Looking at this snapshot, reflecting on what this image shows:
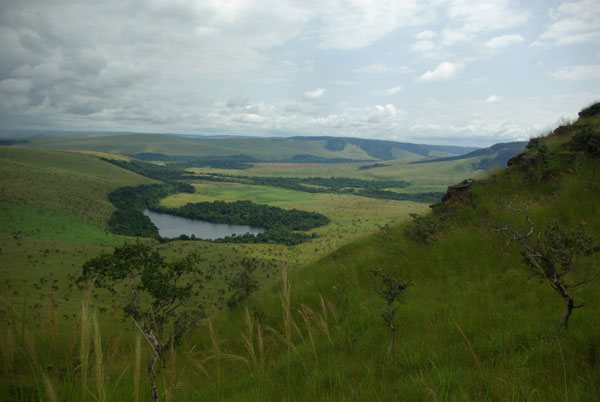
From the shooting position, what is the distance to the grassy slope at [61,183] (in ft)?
295

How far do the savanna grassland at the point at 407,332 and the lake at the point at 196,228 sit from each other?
100 metres

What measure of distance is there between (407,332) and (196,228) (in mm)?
120641

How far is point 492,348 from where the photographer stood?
127 inches

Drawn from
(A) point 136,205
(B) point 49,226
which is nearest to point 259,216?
(A) point 136,205

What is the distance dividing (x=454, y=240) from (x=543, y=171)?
16.3 feet

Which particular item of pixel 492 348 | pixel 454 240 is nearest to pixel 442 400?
pixel 492 348

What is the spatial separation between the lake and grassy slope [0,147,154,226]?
19.1 m

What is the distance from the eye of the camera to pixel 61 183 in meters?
116

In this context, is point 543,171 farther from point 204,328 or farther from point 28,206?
point 28,206

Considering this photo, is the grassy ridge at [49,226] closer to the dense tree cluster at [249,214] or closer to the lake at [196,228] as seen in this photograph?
the lake at [196,228]

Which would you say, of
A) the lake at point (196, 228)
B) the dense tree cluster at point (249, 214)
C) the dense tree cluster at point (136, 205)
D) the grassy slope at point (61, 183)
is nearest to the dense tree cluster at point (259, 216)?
the dense tree cluster at point (249, 214)

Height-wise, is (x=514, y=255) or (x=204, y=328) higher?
(x=514, y=255)

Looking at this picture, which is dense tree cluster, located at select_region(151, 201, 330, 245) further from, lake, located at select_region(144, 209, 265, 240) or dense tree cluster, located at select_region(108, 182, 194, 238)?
dense tree cluster, located at select_region(108, 182, 194, 238)

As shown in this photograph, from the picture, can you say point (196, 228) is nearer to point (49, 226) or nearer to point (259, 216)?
point (259, 216)
